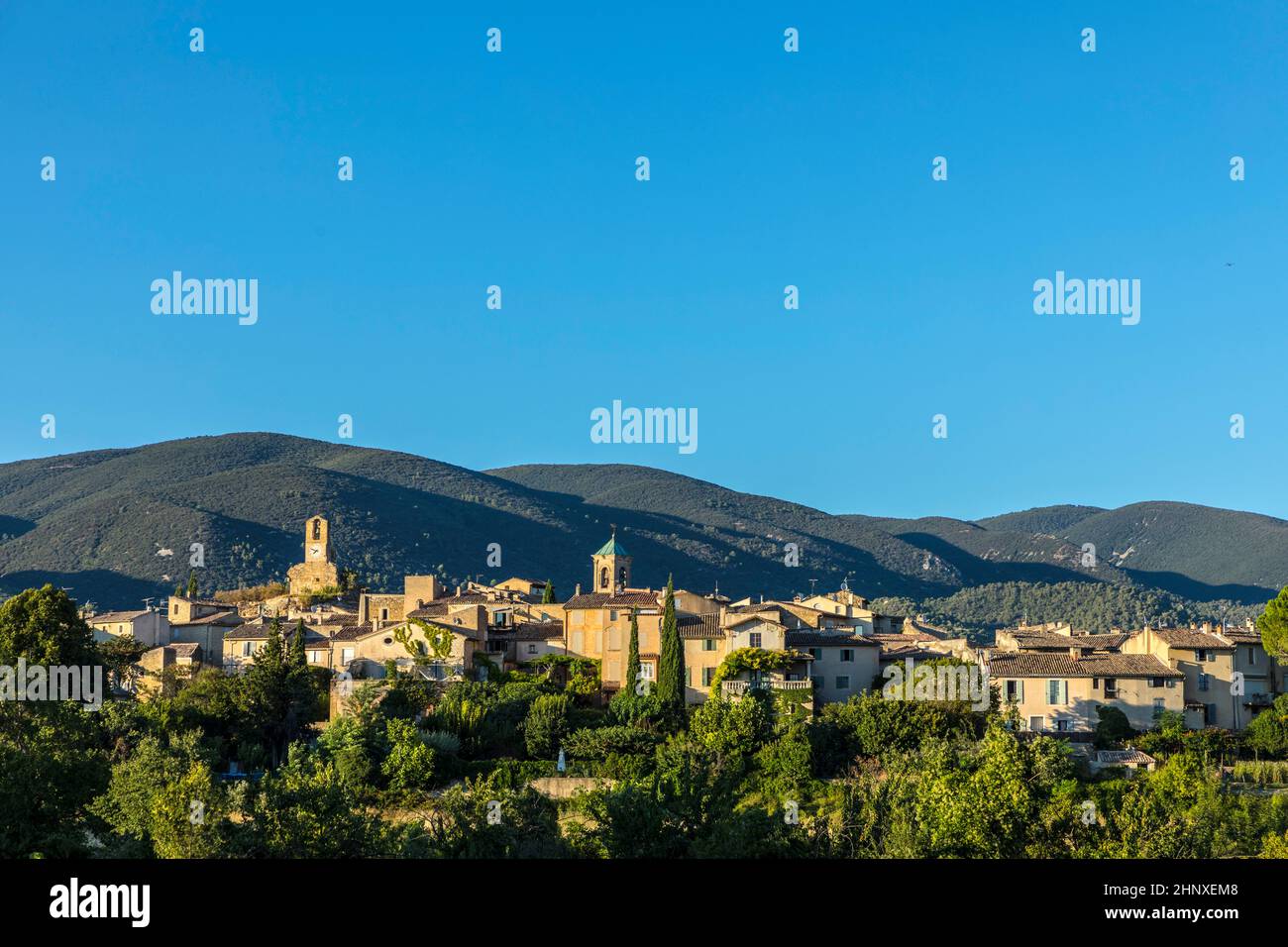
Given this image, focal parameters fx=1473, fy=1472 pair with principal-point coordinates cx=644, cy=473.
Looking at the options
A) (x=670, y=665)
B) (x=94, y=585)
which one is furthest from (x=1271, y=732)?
(x=94, y=585)

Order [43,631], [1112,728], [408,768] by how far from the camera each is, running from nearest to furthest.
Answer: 1. [408,768]
2. [43,631]
3. [1112,728]

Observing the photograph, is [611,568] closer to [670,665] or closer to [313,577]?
[313,577]

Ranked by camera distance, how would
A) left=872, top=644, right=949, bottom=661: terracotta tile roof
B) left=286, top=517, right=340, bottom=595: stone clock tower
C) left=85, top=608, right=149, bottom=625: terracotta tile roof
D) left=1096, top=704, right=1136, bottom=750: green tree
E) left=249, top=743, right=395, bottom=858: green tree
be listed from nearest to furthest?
left=249, top=743, right=395, bottom=858: green tree, left=1096, top=704, right=1136, bottom=750: green tree, left=872, top=644, right=949, bottom=661: terracotta tile roof, left=85, top=608, right=149, bottom=625: terracotta tile roof, left=286, top=517, right=340, bottom=595: stone clock tower

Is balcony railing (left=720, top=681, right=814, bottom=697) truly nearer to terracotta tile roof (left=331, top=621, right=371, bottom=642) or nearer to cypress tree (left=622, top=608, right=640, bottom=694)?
cypress tree (left=622, top=608, right=640, bottom=694)

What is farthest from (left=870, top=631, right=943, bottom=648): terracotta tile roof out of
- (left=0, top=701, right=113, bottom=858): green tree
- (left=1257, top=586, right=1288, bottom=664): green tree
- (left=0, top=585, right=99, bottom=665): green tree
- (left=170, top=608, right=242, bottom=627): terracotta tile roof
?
(left=0, top=701, right=113, bottom=858): green tree

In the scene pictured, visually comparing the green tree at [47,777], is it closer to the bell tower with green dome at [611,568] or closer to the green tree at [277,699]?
the green tree at [277,699]
